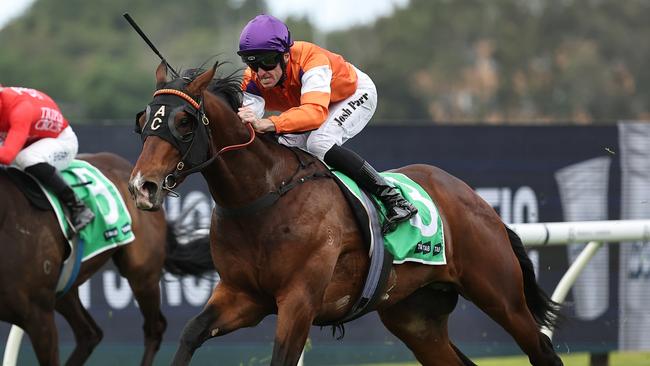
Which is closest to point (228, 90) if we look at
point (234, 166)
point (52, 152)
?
point (234, 166)

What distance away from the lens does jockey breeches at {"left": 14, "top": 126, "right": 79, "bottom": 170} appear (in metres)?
6.38

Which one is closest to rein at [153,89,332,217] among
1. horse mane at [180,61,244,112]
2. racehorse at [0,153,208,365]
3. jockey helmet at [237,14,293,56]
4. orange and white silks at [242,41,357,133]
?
horse mane at [180,61,244,112]

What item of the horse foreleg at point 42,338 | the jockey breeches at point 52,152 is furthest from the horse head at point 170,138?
the jockey breeches at point 52,152

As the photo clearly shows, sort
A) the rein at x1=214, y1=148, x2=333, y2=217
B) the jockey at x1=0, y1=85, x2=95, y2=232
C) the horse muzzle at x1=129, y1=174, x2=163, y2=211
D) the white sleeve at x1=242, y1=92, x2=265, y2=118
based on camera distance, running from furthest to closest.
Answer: the jockey at x1=0, y1=85, x2=95, y2=232 → the white sleeve at x1=242, y1=92, x2=265, y2=118 → the rein at x1=214, y1=148, x2=333, y2=217 → the horse muzzle at x1=129, y1=174, x2=163, y2=211

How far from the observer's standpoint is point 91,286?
24.8 ft

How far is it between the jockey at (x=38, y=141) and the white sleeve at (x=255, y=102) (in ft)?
5.07

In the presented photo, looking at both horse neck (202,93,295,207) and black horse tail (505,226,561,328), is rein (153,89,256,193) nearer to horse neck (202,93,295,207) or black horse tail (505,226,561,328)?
horse neck (202,93,295,207)

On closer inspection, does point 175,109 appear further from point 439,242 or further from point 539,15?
point 539,15

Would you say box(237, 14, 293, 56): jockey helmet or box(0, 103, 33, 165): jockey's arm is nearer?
box(237, 14, 293, 56): jockey helmet

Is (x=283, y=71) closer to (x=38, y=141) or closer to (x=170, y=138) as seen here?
(x=170, y=138)

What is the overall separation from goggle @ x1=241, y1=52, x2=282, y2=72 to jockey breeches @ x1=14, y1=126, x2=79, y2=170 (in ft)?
6.28

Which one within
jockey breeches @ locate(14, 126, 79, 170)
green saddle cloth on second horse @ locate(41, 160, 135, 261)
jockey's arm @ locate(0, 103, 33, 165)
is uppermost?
jockey's arm @ locate(0, 103, 33, 165)

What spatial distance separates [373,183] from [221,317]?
1.00m

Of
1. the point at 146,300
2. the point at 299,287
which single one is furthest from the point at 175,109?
the point at 146,300
